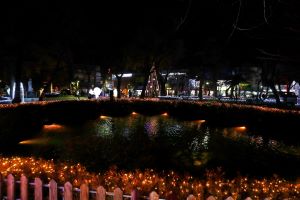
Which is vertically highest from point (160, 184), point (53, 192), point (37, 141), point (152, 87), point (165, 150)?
→ point (152, 87)

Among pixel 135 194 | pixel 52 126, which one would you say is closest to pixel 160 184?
pixel 135 194

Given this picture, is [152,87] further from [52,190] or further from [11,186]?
[52,190]

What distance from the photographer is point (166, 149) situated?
1380 centimetres

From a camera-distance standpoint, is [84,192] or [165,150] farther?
[165,150]

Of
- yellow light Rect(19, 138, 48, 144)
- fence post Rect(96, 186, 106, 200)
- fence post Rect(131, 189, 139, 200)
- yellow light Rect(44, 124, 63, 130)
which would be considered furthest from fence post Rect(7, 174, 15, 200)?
yellow light Rect(44, 124, 63, 130)

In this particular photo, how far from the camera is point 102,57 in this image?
4412 centimetres

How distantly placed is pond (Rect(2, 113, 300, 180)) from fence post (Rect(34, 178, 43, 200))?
5.88m

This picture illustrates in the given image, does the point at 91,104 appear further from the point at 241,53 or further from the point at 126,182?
the point at 241,53

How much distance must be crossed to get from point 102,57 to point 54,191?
132ft

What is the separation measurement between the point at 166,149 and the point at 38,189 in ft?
30.7

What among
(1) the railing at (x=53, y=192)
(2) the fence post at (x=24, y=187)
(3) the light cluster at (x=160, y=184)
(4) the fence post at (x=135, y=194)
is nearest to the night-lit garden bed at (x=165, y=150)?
(3) the light cluster at (x=160, y=184)

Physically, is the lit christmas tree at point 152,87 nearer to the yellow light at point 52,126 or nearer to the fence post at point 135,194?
the yellow light at point 52,126

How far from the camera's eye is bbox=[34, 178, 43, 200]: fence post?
471 cm

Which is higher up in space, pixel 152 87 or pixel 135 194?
pixel 152 87
